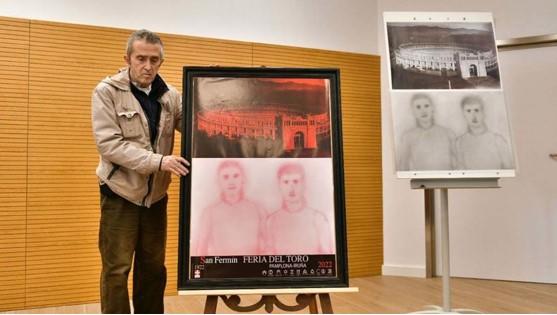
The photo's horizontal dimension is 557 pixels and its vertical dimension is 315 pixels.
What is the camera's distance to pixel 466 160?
255 cm

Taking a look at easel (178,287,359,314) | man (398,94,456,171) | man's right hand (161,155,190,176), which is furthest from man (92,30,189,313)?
man (398,94,456,171)

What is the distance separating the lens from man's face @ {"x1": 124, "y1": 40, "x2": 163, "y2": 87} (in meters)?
2.12

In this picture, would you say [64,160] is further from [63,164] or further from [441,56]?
[441,56]

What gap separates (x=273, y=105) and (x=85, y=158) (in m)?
2.01

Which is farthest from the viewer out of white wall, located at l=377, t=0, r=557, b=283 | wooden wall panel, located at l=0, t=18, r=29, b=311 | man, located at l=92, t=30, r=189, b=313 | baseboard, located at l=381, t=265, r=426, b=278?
baseboard, located at l=381, t=265, r=426, b=278

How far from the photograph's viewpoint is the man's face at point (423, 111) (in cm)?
259

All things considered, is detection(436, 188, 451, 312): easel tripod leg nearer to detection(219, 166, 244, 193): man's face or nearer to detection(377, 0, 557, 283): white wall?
detection(219, 166, 244, 193): man's face

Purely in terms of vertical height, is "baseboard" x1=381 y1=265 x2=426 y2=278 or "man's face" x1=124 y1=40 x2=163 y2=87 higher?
"man's face" x1=124 y1=40 x2=163 y2=87

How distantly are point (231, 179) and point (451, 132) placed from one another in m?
1.32

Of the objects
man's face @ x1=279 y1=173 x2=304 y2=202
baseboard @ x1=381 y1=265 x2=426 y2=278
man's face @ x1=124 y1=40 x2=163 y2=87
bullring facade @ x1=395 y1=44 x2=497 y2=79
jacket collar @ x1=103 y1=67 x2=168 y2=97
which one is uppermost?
bullring facade @ x1=395 y1=44 x2=497 y2=79

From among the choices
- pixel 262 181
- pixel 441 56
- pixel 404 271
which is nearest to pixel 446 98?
pixel 441 56

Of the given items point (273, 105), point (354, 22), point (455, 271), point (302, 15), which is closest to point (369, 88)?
point (354, 22)

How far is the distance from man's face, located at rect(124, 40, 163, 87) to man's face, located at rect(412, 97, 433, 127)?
1.41 metres

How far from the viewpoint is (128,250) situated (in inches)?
85.4
